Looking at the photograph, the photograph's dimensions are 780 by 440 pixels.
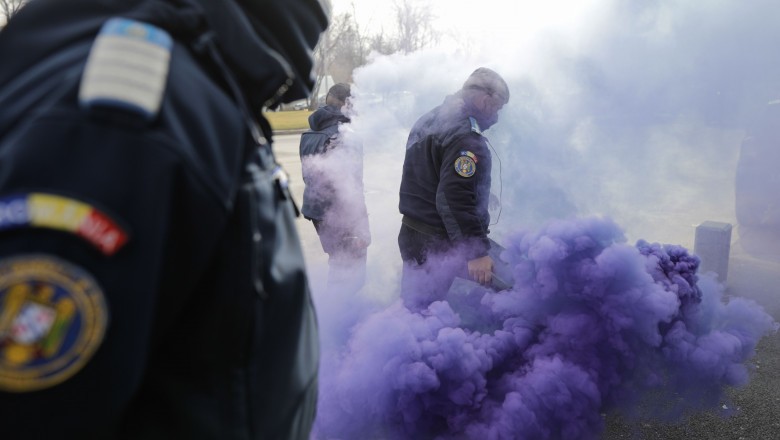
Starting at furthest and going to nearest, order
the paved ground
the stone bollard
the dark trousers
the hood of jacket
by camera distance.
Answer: the stone bollard < the hood of jacket < the dark trousers < the paved ground

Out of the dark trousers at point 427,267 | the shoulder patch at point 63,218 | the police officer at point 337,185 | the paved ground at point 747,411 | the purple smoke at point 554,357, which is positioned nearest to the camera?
the shoulder patch at point 63,218

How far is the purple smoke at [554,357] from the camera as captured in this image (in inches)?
100

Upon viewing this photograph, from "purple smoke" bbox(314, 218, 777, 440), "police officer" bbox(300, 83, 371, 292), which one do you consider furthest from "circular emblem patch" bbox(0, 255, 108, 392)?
"police officer" bbox(300, 83, 371, 292)

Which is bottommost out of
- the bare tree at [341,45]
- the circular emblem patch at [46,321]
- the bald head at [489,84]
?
the bare tree at [341,45]

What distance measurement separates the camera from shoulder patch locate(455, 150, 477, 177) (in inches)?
142

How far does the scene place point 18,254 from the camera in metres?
0.65

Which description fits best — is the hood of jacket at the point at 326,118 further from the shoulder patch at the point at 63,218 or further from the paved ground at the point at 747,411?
the shoulder patch at the point at 63,218

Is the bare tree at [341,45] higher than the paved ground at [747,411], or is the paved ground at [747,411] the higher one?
the paved ground at [747,411]

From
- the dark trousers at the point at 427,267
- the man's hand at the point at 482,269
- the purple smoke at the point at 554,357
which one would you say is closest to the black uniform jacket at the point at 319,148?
the dark trousers at the point at 427,267

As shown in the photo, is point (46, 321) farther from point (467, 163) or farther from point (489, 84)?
point (489, 84)

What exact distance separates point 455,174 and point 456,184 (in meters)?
0.06

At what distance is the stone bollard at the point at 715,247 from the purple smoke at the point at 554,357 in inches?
96.4

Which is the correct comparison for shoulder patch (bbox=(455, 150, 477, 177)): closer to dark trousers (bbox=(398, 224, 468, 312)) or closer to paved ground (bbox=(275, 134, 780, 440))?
dark trousers (bbox=(398, 224, 468, 312))

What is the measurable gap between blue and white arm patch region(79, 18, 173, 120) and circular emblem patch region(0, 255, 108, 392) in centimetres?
19
